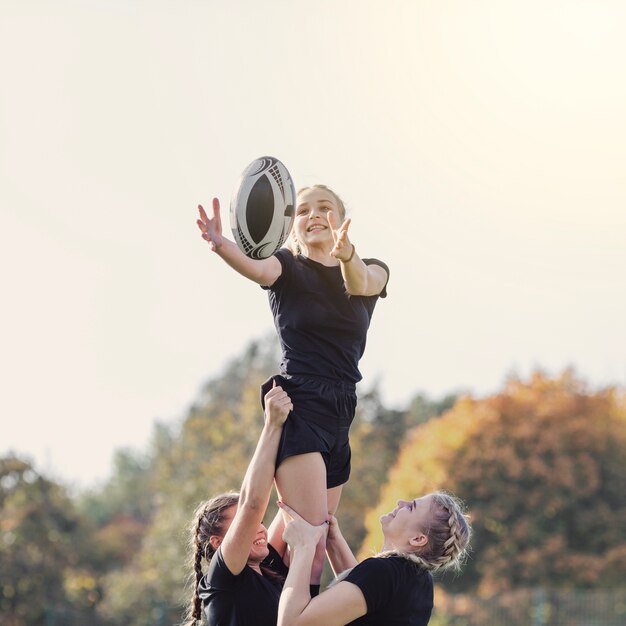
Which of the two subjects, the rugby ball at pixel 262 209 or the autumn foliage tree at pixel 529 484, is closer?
the rugby ball at pixel 262 209

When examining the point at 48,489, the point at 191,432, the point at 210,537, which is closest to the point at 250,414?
the point at 191,432

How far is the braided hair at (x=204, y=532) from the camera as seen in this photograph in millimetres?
6074

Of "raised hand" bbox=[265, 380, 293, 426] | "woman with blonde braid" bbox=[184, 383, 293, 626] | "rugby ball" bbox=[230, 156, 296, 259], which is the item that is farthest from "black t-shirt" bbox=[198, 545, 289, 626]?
"rugby ball" bbox=[230, 156, 296, 259]

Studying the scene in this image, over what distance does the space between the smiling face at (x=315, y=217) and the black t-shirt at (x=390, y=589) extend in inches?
62.1

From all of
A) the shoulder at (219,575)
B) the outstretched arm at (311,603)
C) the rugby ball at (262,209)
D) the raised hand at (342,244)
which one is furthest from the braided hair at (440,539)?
the rugby ball at (262,209)

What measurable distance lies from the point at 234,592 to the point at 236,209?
177 centimetres

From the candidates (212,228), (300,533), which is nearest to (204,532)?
(300,533)

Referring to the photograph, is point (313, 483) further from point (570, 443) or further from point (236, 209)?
point (570, 443)

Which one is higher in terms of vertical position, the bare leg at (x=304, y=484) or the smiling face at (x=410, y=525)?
the bare leg at (x=304, y=484)

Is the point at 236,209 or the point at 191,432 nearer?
the point at 236,209

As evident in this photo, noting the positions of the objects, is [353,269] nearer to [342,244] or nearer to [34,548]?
[342,244]

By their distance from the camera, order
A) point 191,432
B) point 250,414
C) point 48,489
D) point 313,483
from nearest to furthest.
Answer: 1. point 313,483
2. point 48,489
3. point 250,414
4. point 191,432

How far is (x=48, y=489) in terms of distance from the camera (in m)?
26.3

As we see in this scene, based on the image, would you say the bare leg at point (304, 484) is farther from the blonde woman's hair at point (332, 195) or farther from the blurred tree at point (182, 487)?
the blurred tree at point (182, 487)
